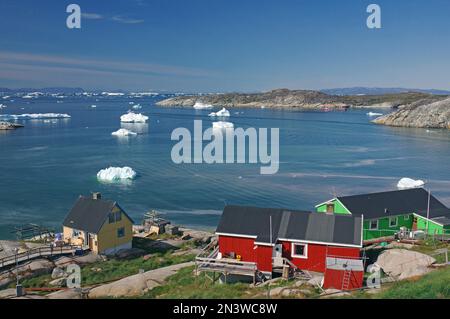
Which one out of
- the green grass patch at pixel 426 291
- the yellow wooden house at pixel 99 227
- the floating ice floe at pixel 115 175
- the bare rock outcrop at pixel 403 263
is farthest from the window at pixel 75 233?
the floating ice floe at pixel 115 175

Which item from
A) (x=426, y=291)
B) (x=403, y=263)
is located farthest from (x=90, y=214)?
(x=426, y=291)

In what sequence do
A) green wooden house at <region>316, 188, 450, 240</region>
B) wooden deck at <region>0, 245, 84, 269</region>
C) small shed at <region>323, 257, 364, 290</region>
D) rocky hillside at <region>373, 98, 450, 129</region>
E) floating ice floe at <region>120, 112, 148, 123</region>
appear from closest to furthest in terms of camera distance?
small shed at <region>323, 257, 364, 290</region> < wooden deck at <region>0, 245, 84, 269</region> < green wooden house at <region>316, 188, 450, 240</region> < rocky hillside at <region>373, 98, 450, 129</region> < floating ice floe at <region>120, 112, 148, 123</region>

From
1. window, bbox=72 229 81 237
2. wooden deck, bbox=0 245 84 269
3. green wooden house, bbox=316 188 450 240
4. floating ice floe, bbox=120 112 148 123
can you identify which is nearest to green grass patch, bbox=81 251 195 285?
wooden deck, bbox=0 245 84 269

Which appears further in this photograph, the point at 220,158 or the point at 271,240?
the point at 220,158

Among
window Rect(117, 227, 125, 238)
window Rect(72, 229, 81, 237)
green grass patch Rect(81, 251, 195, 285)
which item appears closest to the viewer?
green grass patch Rect(81, 251, 195, 285)

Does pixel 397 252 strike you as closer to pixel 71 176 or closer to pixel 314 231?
pixel 314 231

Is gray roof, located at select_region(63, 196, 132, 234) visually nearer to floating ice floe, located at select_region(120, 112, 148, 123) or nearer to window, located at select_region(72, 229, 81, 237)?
window, located at select_region(72, 229, 81, 237)

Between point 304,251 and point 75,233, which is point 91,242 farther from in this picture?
point 304,251
